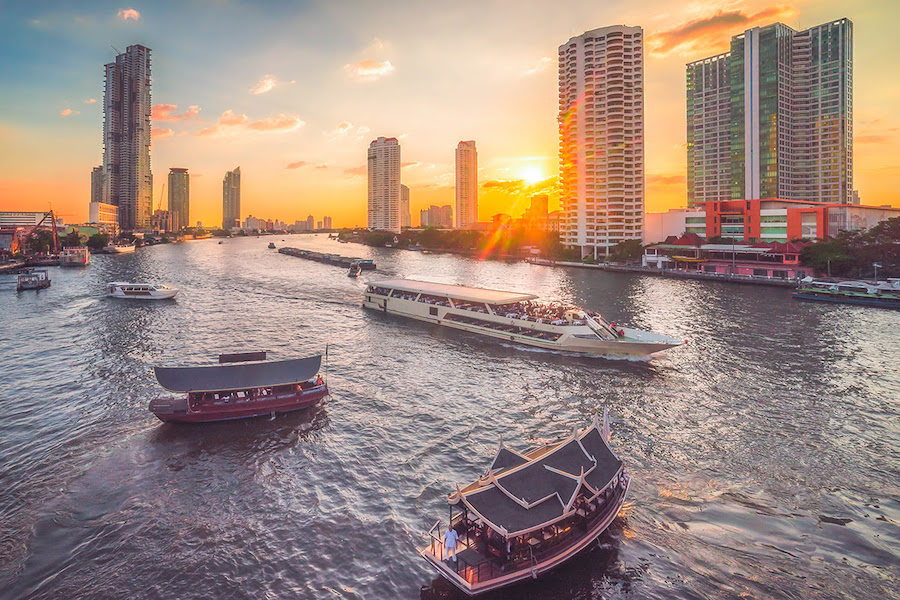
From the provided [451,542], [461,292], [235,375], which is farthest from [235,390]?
[461,292]

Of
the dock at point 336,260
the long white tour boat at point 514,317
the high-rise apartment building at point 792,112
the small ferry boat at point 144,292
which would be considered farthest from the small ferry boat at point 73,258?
the high-rise apartment building at point 792,112

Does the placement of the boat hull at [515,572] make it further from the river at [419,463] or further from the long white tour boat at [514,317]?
the long white tour boat at [514,317]

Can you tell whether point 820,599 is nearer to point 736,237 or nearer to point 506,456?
point 506,456

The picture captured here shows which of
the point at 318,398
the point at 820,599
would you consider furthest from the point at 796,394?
the point at 318,398

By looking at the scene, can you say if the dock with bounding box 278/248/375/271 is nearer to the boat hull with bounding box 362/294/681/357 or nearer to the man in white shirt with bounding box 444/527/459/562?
the boat hull with bounding box 362/294/681/357

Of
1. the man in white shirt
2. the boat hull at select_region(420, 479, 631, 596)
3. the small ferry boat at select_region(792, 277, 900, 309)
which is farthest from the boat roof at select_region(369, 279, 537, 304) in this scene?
the small ferry boat at select_region(792, 277, 900, 309)
